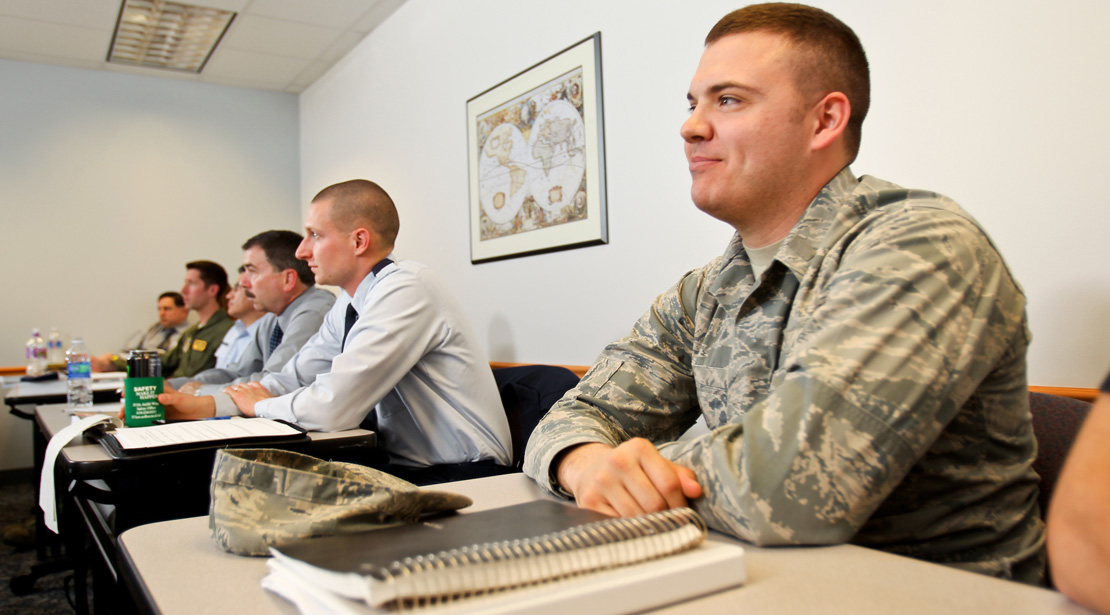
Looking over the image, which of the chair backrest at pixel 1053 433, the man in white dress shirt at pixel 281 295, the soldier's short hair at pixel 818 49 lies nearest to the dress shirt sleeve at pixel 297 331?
the man in white dress shirt at pixel 281 295

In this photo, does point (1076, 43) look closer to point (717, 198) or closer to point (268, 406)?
point (717, 198)

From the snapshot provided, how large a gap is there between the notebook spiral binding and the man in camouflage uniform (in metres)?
0.15

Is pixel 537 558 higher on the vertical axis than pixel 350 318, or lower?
lower

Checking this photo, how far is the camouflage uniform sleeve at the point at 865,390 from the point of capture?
28.0 inches

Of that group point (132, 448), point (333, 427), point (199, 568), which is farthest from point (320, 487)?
point (333, 427)

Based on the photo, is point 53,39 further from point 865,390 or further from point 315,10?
point 865,390

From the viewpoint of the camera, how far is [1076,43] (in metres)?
1.39

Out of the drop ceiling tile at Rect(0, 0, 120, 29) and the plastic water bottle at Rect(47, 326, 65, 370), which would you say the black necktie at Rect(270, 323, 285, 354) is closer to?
the plastic water bottle at Rect(47, 326, 65, 370)

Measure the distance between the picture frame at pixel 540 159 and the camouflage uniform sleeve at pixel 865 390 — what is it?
1874 mm

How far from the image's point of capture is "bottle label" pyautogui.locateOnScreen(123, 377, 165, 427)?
176cm

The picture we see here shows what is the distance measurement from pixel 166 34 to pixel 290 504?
481 cm

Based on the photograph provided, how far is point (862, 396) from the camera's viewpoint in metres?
0.72

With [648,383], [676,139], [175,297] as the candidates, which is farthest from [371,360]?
[175,297]

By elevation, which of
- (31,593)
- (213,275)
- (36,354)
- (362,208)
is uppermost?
(362,208)
